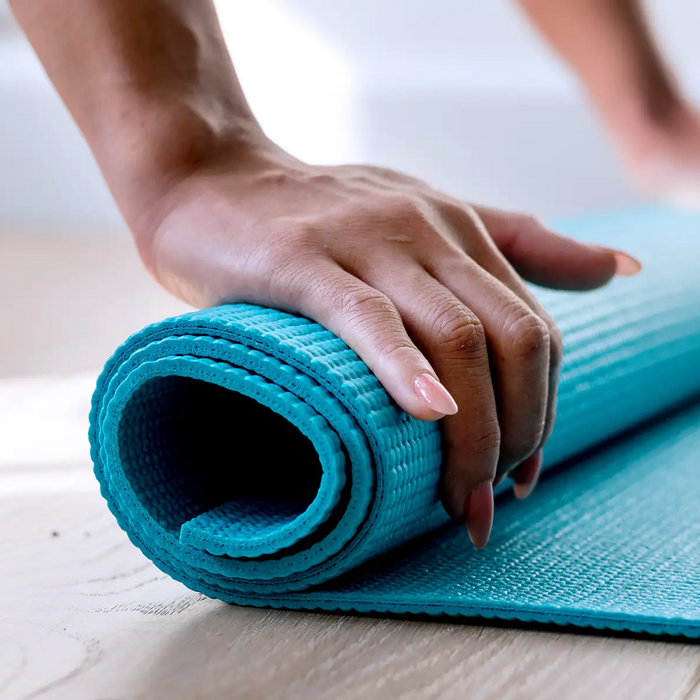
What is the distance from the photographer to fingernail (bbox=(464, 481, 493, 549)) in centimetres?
81

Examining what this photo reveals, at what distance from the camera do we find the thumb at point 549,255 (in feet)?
3.43

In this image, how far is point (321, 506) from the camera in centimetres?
72

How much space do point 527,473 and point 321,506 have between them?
0.30m

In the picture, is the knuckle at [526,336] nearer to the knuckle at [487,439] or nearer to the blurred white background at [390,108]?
the knuckle at [487,439]

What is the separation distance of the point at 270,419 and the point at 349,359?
164 mm

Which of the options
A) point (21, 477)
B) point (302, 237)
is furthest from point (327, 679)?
point (21, 477)

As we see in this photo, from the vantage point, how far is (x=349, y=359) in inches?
30.1

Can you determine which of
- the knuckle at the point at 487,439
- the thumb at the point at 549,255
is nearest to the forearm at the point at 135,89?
the thumb at the point at 549,255

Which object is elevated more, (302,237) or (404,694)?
(302,237)

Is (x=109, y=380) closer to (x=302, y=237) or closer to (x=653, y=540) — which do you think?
(x=302, y=237)

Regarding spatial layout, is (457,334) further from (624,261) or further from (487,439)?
(624,261)

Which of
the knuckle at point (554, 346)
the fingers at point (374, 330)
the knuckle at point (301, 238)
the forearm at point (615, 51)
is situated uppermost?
the forearm at point (615, 51)

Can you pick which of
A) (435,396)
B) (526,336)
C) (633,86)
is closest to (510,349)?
(526,336)

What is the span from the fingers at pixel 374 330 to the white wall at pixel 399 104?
3.58 metres
